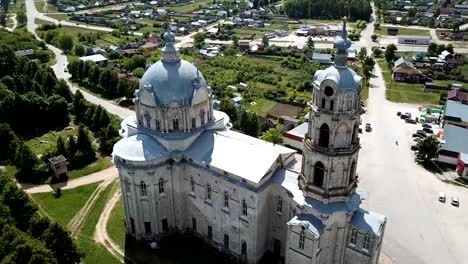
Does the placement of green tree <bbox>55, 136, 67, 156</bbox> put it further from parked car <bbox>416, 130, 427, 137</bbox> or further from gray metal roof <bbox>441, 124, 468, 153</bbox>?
parked car <bbox>416, 130, 427, 137</bbox>

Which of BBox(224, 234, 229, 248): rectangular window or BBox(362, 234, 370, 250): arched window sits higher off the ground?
BBox(362, 234, 370, 250): arched window

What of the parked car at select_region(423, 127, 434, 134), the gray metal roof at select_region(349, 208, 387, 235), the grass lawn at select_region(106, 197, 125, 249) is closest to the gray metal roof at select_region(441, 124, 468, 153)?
the parked car at select_region(423, 127, 434, 134)

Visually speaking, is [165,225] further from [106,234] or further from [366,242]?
[366,242]

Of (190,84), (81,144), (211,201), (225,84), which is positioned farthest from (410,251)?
(225,84)

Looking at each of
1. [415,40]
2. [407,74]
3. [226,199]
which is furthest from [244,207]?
[415,40]

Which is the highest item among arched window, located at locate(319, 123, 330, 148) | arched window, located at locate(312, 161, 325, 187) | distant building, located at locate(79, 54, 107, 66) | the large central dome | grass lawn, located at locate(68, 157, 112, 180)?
the large central dome

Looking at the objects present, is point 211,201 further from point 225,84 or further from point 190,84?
point 225,84

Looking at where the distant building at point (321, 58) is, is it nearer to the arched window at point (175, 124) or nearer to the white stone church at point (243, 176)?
the white stone church at point (243, 176)
